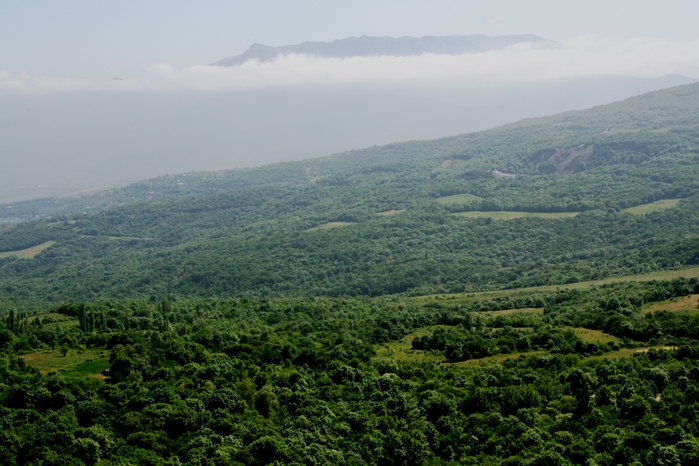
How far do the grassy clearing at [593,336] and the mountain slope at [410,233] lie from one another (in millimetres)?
38053

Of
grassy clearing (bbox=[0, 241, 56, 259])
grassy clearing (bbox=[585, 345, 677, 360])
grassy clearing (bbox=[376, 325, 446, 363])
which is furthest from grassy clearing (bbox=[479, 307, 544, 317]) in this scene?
grassy clearing (bbox=[0, 241, 56, 259])

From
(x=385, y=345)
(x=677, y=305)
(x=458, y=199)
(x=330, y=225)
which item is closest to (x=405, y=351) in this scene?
(x=385, y=345)

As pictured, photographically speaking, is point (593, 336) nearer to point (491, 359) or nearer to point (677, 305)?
point (491, 359)

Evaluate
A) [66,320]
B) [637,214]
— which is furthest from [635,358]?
[637,214]

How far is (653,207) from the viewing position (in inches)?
5054

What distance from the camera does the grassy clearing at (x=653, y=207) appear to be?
414 ft

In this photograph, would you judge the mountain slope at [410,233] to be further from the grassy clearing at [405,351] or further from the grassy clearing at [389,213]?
the grassy clearing at [405,351]

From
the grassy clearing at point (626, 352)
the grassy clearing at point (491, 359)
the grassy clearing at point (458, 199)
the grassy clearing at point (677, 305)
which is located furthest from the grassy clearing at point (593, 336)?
the grassy clearing at point (458, 199)

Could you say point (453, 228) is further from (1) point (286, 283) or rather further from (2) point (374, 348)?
(2) point (374, 348)

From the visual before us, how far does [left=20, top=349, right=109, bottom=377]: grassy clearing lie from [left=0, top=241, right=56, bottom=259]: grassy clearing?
113732mm

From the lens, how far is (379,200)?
172875 millimetres

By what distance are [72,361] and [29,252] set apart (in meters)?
123

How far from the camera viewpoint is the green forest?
31.4 metres

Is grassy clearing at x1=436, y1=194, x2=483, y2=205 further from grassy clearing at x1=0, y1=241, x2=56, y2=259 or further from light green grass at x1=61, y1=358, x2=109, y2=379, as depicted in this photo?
light green grass at x1=61, y1=358, x2=109, y2=379
